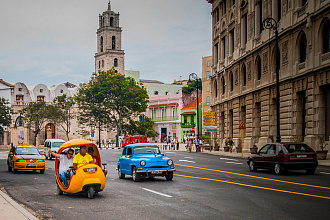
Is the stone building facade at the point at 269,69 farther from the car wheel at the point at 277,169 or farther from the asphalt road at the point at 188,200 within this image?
the asphalt road at the point at 188,200

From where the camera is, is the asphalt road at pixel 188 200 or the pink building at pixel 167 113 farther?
the pink building at pixel 167 113

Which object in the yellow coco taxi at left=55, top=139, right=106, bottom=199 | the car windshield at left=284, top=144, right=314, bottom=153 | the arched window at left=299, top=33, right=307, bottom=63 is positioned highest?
the arched window at left=299, top=33, right=307, bottom=63

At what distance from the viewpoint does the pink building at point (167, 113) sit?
4124 inches

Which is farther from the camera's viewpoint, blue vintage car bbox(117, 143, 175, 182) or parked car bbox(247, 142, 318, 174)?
parked car bbox(247, 142, 318, 174)

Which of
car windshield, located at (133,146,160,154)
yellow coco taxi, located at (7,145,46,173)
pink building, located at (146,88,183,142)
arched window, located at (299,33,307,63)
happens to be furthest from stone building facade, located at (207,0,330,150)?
pink building, located at (146,88,183,142)

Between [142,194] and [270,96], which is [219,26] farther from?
[142,194]

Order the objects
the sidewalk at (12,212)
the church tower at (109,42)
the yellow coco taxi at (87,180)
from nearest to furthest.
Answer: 1. the sidewalk at (12,212)
2. the yellow coco taxi at (87,180)
3. the church tower at (109,42)

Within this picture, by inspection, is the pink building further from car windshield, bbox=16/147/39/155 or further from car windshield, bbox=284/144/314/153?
car windshield, bbox=284/144/314/153

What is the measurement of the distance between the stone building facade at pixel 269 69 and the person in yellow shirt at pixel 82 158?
2122cm

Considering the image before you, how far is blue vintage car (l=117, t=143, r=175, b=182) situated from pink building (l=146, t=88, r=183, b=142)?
270 feet

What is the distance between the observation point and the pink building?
344 ft

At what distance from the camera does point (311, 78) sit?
107 feet

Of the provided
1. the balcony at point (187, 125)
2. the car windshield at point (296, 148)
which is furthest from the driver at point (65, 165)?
the balcony at point (187, 125)

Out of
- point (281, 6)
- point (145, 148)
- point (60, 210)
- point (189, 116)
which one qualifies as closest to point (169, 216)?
point (60, 210)
